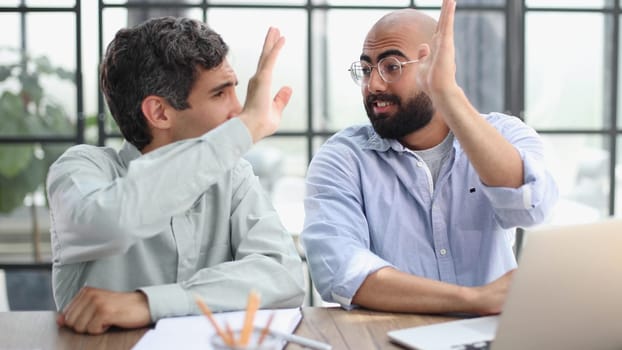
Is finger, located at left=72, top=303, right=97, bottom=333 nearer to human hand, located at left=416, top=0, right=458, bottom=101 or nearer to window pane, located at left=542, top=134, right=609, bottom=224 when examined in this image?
human hand, located at left=416, top=0, right=458, bottom=101

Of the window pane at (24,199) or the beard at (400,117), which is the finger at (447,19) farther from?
the window pane at (24,199)

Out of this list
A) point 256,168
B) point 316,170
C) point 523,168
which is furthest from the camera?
point 256,168

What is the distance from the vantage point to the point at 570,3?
3.55 m

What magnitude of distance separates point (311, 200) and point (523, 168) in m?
0.53

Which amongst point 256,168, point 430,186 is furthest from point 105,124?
point 430,186

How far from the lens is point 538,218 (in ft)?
6.46

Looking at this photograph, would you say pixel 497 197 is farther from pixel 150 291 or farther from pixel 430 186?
pixel 150 291

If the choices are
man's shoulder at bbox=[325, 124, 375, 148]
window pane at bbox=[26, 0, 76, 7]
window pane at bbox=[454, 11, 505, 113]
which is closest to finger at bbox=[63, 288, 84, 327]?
man's shoulder at bbox=[325, 124, 375, 148]

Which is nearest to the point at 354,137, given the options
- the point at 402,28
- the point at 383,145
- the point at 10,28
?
the point at 383,145

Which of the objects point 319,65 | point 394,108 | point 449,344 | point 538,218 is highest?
point 319,65

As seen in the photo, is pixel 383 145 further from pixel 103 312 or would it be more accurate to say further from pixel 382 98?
pixel 103 312

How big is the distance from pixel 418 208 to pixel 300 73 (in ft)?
4.44

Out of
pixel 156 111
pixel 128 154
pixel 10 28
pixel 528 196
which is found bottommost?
pixel 528 196

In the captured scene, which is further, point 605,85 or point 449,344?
point 605,85
